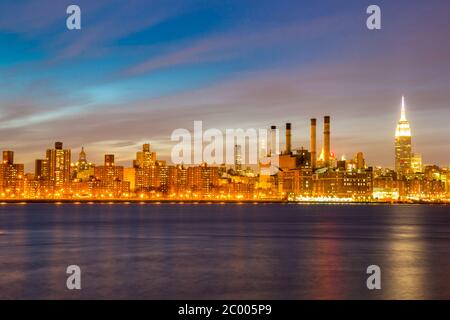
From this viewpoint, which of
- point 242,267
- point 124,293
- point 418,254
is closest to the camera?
point 124,293

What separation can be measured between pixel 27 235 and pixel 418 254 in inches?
1595

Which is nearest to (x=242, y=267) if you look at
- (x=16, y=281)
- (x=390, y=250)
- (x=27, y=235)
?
Result: (x=16, y=281)

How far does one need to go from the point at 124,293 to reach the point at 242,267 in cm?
1145

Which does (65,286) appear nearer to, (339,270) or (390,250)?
(339,270)

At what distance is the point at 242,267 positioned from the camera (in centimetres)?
3994

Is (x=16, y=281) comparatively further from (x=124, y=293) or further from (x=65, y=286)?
(x=124, y=293)

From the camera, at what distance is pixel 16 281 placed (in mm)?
33312

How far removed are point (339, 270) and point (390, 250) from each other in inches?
586

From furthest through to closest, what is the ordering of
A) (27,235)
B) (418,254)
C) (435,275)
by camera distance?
(27,235), (418,254), (435,275)
